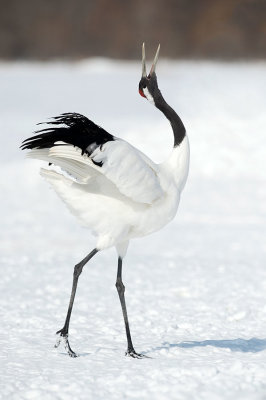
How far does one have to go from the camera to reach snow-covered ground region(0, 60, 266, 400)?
4.57 meters

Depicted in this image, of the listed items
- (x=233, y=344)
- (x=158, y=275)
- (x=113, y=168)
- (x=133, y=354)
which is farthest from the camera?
(x=158, y=275)

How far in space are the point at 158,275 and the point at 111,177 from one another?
3215 millimetres

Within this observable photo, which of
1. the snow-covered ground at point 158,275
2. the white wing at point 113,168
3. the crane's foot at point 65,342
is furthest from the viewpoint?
the crane's foot at point 65,342

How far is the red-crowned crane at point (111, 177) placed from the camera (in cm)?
474

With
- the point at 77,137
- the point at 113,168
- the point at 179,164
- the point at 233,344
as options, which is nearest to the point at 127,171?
the point at 113,168

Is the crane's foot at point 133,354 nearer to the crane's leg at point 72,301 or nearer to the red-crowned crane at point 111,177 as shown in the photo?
the red-crowned crane at point 111,177

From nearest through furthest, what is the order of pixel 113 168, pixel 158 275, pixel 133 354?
pixel 113 168 < pixel 133 354 < pixel 158 275

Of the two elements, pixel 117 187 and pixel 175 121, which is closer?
pixel 117 187

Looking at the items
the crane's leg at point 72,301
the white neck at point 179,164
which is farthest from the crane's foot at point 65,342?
the white neck at point 179,164

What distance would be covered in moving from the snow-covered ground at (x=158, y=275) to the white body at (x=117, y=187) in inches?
32.1

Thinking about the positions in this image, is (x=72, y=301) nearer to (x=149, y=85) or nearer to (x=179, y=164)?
(x=179, y=164)

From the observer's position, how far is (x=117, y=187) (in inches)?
189

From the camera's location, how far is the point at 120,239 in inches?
198

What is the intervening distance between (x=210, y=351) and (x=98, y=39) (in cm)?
1981
